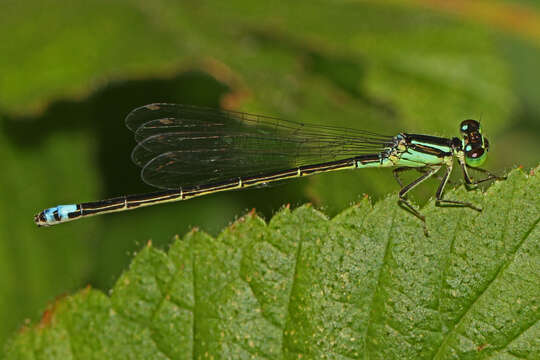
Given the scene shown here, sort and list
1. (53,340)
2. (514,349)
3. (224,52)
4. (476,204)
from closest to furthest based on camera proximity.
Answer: (514,349) → (476,204) → (53,340) → (224,52)

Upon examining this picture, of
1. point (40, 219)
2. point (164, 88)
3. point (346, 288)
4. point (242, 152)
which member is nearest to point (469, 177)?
point (346, 288)

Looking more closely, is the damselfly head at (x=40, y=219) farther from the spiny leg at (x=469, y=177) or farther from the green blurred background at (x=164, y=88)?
the spiny leg at (x=469, y=177)

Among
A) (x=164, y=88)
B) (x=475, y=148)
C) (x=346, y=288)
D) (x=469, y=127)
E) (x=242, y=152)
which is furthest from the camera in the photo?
(x=164, y=88)

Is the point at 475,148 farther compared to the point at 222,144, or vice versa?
the point at 222,144

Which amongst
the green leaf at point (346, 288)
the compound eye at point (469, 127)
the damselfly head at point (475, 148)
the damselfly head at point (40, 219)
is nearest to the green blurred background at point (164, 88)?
the compound eye at point (469, 127)

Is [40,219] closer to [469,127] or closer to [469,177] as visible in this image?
[469,177]

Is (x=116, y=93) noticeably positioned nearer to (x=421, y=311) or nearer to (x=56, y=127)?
(x=56, y=127)

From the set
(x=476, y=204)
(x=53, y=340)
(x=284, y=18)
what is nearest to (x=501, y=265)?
(x=476, y=204)
